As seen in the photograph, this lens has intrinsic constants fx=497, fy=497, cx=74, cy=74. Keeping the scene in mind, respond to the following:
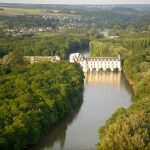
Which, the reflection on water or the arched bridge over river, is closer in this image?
the reflection on water

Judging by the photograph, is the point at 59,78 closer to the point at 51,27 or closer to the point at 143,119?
the point at 143,119

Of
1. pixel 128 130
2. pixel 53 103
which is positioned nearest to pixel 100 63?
pixel 53 103

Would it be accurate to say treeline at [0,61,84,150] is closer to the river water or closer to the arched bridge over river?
the river water

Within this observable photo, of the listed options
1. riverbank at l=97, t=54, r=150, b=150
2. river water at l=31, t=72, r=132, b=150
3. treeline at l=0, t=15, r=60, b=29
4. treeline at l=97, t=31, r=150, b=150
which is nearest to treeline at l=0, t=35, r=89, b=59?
river water at l=31, t=72, r=132, b=150

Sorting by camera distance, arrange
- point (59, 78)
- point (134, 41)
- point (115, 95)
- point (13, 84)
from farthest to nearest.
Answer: point (134, 41) < point (115, 95) < point (59, 78) < point (13, 84)

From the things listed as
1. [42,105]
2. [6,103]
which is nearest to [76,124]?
[42,105]

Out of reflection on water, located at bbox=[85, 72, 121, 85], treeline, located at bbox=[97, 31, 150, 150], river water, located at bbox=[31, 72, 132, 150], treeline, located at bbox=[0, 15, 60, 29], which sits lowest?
treeline, located at bbox=[0, 15, 60, 29]
